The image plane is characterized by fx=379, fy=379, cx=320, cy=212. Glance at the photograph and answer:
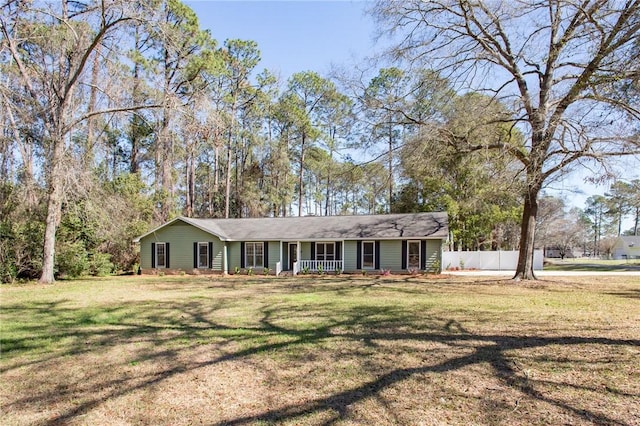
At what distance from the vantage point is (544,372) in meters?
4.78

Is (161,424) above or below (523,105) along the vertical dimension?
below

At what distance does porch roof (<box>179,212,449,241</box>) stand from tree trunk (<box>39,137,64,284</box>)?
703cm

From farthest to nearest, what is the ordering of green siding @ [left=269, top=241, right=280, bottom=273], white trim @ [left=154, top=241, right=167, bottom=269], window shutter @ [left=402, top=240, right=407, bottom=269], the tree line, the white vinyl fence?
the white vinyl fence, white trim @ [left=154, top=241, right=167, bottom=269], green siding @ [left=269, top=241, right=280, bottom=273], window shutter @ [left=402, top=240, right=407, bottom=269], the tree line

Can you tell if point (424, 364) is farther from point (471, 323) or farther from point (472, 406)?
point (471, 323)

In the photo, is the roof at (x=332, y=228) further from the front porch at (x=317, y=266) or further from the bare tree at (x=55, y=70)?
the bare tree at (x=55, y=70)

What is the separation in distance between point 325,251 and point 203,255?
703 centimetres

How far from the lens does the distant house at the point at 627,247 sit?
52.3 meters

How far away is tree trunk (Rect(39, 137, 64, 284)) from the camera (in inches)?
550

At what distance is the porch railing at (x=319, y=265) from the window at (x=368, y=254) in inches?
54.5

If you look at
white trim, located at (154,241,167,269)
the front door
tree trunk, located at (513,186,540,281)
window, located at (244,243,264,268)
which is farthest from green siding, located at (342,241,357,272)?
white trim, located at (154,241,167,269)

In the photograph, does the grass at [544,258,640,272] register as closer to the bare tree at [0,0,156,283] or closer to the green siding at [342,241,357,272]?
the green siding at [342,241,357,272]

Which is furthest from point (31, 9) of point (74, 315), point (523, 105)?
point (523, 105)

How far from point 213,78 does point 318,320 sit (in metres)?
23.3

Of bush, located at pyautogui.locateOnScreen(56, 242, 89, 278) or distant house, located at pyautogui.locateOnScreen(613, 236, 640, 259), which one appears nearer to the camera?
bush, located at pyautogui.locateOnScreen(56, 242, 89, 278)
